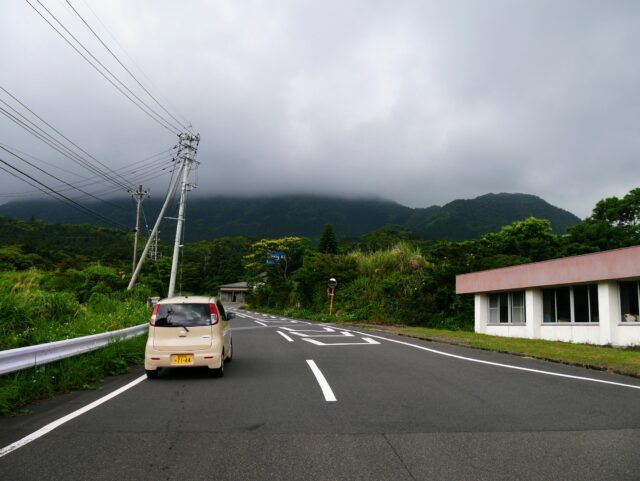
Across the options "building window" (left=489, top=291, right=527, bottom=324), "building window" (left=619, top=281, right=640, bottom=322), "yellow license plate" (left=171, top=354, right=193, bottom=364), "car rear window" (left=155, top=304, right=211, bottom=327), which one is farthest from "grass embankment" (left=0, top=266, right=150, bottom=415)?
"building window" (left=489, top=291, right=527, bottom=324)

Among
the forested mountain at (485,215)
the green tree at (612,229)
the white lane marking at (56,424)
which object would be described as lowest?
Result: the white lane marking at (56,424)

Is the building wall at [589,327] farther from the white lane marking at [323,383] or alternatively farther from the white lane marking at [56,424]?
the white lane marking at [56,424]

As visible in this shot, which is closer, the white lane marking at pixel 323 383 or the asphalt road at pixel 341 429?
the asphalt road at pixel 341 429

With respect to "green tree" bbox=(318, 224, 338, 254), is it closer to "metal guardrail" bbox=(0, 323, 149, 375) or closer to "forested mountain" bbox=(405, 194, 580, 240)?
"metal guardrail" bbox=(0, 323, 149, 375)

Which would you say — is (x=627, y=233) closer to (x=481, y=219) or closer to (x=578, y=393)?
(x=578, y=393)

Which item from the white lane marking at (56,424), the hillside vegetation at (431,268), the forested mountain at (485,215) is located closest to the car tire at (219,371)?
the white lane marking at (56,424)

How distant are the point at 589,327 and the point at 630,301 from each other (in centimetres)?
198

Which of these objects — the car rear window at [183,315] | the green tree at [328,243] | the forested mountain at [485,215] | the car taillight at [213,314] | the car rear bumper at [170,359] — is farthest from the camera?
the forested mountain at [485,215]

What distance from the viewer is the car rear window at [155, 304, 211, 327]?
948 cm

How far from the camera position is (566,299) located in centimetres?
2148

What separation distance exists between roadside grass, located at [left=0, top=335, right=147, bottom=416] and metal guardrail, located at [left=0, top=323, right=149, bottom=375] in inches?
6.2

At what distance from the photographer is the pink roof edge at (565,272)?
1730 centimetres

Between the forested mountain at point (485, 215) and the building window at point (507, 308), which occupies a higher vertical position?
the forested mountain at point (485, 215)

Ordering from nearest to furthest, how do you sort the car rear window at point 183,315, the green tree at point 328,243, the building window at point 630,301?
1. the car rear window at point 183,315
2. the building window at point 630,301
3. the green tree at point 328,243
